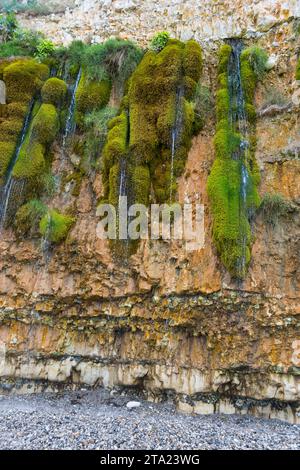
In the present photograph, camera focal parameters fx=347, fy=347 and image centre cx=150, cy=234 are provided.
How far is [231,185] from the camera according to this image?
29.7 feet

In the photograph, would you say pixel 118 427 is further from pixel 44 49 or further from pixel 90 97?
pixel 44 49

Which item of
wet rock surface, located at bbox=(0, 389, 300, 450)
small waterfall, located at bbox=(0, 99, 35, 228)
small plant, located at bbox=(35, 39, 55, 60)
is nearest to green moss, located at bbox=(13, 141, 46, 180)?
small waterfall, located at bbox=(0, 99, 35, 228)

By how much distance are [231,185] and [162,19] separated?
725cm

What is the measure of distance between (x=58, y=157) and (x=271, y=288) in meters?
7.43

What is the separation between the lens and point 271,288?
8.40m

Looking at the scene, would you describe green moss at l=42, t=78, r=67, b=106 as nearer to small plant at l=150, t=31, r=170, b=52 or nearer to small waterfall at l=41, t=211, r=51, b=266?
small plant at l=150, t=31, r=170, b=52

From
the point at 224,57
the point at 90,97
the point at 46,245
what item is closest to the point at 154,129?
the point at 90,97

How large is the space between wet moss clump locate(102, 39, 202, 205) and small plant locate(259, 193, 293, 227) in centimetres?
239

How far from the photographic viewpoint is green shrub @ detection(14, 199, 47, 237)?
980cm

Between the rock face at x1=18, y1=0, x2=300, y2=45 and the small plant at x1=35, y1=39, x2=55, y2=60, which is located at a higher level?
the rock face at x1=18, y1=0, x2=300, y2=45

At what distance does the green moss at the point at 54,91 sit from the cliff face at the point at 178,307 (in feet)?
9.98

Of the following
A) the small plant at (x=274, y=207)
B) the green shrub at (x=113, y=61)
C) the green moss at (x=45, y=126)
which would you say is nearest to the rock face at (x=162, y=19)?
the green shrub at (x=113, y=61)

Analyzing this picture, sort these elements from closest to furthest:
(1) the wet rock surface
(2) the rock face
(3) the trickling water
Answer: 1. (1) the wet rock surface
2. (3) the trickling water
3. (2) the rock face

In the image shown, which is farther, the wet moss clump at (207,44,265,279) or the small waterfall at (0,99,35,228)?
the small waterfall at (0,99,35,228)
